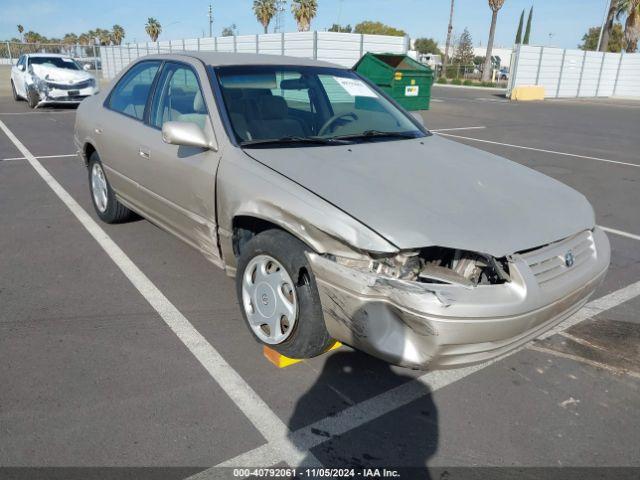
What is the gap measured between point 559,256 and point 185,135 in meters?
2.14

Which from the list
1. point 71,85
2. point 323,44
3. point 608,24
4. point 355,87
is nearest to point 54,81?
point 71,85

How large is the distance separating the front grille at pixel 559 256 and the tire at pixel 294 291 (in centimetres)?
102

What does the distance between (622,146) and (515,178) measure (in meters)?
10.2

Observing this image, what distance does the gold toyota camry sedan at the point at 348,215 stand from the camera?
2.23m

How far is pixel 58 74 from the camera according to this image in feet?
49.4

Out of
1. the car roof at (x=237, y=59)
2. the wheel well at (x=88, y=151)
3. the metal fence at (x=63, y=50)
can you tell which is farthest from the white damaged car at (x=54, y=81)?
the metal fence at (x=63, y=50)

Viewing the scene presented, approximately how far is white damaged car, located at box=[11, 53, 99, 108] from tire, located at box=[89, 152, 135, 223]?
38.7ft

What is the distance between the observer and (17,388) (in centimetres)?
259

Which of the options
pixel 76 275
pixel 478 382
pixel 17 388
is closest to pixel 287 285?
pixel 478 382

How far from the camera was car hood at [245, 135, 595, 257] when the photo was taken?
7.56 ft

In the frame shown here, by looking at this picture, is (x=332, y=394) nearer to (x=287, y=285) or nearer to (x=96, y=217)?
(x=287, y=285)

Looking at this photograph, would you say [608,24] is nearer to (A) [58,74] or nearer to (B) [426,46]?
(A) [58,74]

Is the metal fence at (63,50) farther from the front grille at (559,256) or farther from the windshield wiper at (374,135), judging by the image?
the front grille at (559,256)

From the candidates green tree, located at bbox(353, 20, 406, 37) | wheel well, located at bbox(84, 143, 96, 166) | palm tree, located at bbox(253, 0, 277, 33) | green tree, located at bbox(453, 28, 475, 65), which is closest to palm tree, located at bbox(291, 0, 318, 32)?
palm tree, located at bbox(253, 0, 277, 33)
